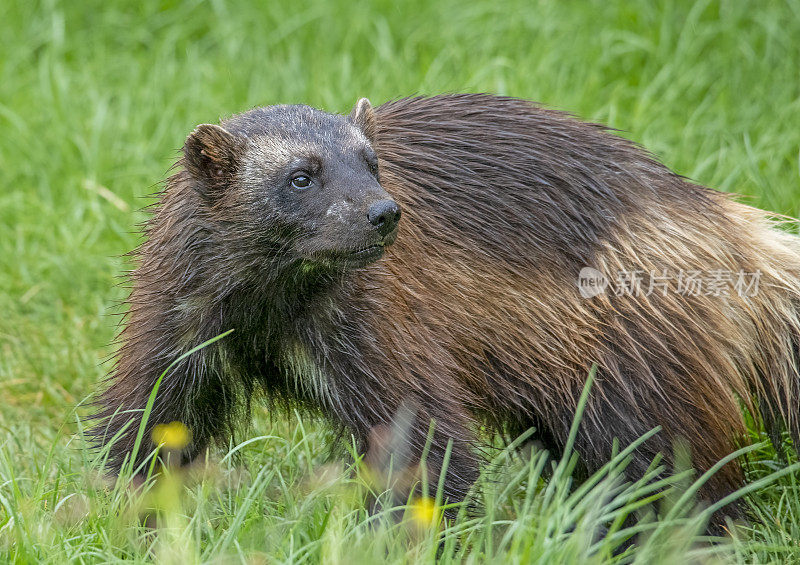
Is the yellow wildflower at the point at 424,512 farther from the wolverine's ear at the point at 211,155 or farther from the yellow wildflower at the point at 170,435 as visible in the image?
the wolverine's ear at the point at 211,155

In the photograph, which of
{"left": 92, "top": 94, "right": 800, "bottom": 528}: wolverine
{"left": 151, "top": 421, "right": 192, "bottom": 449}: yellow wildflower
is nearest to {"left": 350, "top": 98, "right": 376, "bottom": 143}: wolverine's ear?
{"left": 92, "top": 94, "right": 800, "bottom": 528}: wolverine

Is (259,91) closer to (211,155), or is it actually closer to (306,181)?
(211,155)

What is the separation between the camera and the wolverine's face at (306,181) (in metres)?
3.64

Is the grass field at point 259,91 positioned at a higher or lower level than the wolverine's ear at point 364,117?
lower

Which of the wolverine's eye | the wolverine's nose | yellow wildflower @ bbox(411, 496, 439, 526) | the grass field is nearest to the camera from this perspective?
yellow wildflower @ bbox(411, 496, 439, 526)

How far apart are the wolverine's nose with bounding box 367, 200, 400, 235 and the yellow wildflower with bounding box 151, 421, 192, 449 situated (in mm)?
1086

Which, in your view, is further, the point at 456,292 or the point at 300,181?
the point at 456,292

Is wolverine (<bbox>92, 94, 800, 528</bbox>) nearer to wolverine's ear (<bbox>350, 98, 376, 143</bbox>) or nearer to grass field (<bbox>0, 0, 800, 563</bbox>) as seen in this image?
wolverine's ear (<bbox>350, 98, 376, 143</bbox>)

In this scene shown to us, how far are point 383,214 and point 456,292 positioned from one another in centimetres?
70

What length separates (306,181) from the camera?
3736 millimetres

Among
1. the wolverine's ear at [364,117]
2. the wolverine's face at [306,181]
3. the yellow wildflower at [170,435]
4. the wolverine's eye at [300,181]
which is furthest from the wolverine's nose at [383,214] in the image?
the yellow wildflower at [170,435]

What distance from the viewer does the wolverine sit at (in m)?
3.82

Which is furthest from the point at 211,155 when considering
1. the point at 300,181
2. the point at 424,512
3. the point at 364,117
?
the point at 424,512

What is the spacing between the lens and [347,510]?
362 cm
